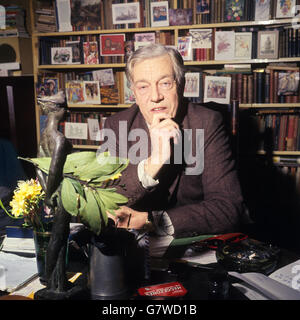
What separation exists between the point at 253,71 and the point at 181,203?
5.11 feet

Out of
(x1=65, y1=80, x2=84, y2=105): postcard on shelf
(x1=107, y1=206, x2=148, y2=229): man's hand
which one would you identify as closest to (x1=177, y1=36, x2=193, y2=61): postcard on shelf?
(x1=65, y1=80, x2=84, y2=105): postcard on shelf

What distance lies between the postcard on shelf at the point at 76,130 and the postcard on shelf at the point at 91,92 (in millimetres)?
211

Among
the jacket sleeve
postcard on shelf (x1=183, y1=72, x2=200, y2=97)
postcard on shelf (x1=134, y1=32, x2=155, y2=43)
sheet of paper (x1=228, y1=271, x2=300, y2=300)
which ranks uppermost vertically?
postcard on shelf (x1=134, y1=32, x2=155, y2=43)

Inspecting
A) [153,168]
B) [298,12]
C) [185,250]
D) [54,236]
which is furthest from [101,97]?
[54,236]

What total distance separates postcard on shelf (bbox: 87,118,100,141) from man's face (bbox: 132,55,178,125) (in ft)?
4.69

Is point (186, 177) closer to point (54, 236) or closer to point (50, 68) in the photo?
point (54, 236)

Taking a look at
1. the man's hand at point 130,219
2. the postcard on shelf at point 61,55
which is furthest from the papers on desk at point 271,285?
the postcard on shelf at point 61,55

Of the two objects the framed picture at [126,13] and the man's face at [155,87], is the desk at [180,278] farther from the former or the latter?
the framed picture at [126,13]

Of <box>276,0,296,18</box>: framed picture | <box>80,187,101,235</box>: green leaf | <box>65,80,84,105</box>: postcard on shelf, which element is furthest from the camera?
<box>65,80,84,105</box>: postcard on shelf

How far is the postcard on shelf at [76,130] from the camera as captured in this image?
2.85 m

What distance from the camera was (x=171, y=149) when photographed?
4.10 feet

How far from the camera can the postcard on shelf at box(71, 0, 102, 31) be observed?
2.67 metres

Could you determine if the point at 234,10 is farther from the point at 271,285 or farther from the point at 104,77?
the point at 271,285

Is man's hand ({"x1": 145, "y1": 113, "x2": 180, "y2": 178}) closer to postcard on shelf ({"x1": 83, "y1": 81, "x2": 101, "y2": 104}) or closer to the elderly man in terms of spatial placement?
the elderly man
